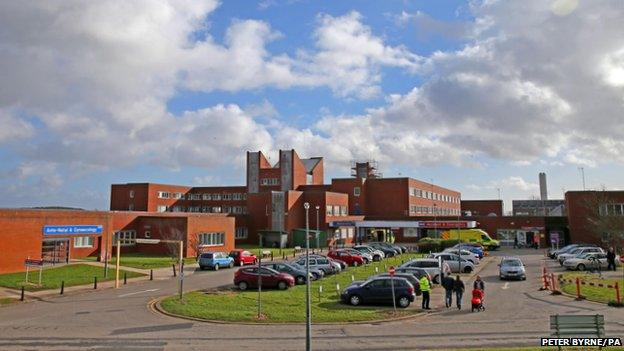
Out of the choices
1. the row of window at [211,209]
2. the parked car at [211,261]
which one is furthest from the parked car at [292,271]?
the row of window at [211,209]

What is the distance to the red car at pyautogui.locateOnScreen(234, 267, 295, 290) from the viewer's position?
29.7 meters

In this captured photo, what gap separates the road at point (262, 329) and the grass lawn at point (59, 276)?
6.52 m

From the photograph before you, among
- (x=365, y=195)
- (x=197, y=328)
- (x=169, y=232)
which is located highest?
(x=365, y=195)

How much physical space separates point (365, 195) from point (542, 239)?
3046cm

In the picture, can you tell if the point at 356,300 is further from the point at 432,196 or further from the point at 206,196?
the point at 432,196

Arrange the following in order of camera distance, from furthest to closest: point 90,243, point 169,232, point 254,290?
point 169,232
point 90,243
point 254,290

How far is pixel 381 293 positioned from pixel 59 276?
79.7 feet

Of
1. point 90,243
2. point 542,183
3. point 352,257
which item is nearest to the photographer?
point 352,257

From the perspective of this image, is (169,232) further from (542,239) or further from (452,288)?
(542,239)

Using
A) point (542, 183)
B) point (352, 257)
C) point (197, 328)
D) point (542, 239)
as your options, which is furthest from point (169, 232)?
point (542, 183)

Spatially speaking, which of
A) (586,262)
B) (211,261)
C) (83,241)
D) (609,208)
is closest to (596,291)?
(586,262)

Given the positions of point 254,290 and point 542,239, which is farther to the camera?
point 542,239

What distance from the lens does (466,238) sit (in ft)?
225

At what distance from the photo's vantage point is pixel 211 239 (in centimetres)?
5912
